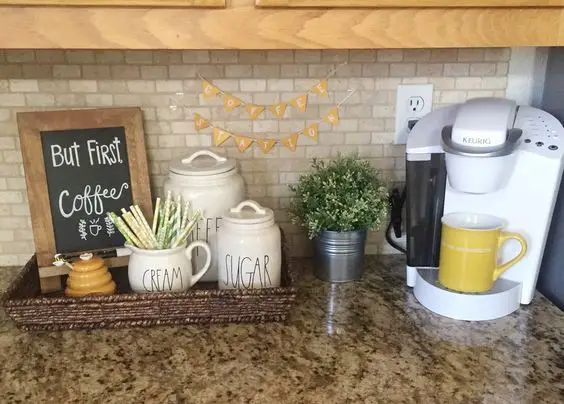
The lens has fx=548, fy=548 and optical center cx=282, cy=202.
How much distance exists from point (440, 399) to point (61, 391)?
1.94 ft

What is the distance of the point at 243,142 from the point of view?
1.25m

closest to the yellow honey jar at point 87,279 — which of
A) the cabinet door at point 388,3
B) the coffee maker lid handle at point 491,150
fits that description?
the cabinet door at point 388,3

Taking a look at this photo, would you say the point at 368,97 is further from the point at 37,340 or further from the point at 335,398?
the point at 37,340

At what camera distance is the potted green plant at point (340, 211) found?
113 cm

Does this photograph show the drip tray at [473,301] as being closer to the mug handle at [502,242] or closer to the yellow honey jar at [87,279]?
the mug handle at [502,242]

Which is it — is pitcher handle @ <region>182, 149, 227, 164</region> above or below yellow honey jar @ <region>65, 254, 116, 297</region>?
above

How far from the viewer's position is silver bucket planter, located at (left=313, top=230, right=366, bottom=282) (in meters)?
1.16

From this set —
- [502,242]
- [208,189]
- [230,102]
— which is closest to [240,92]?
[230,102]

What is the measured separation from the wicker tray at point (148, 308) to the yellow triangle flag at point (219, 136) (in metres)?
0.38

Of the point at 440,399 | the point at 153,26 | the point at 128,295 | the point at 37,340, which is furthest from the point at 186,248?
the point at 440,399

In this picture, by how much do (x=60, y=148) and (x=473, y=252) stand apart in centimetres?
85

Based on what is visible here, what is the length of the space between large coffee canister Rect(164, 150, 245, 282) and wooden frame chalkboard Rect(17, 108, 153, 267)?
0.32 feet

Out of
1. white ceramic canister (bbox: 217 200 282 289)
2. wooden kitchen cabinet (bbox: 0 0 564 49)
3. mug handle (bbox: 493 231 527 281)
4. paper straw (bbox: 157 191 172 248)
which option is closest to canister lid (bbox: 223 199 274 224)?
white ceramic canister (bbox: 217 200 282 289)

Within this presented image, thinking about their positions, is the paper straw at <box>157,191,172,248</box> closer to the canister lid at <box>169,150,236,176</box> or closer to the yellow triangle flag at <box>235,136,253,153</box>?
the canister lid at <box>169,150,236,176</box>
